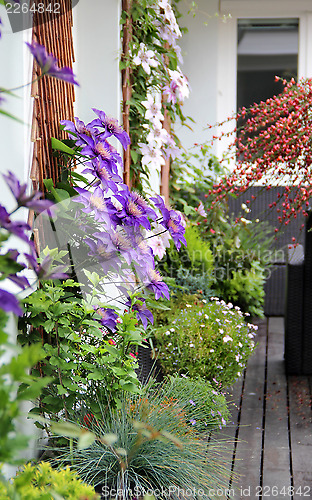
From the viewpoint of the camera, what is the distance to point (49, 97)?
1952mm

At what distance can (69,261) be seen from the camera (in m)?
1.82

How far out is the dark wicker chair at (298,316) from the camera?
3.36m

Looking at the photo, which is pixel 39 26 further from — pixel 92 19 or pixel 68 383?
pixel 68 383

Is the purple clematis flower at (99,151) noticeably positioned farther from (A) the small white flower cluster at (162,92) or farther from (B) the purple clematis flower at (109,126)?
(A) the small white flower cluster at (162,92)

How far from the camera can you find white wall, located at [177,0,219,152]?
493 centimetres

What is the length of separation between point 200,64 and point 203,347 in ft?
9.91

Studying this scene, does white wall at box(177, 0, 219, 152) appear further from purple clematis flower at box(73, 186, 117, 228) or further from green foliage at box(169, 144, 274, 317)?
purple clematis flower at box(73, 186, 117, 228)

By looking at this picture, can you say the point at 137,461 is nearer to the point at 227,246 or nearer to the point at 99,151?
the point at 99,151

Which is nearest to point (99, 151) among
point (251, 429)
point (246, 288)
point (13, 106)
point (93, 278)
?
point (13, 106)

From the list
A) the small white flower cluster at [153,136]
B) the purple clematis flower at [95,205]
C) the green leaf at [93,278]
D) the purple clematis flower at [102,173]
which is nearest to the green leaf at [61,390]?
the green leaf at [93,278]

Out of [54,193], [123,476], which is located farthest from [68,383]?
[54,193]

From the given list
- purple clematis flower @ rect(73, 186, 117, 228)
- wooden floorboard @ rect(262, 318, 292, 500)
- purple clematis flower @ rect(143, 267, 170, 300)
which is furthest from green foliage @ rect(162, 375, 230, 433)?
purple clematis flower @ rect(73, 186, 117, 228)
